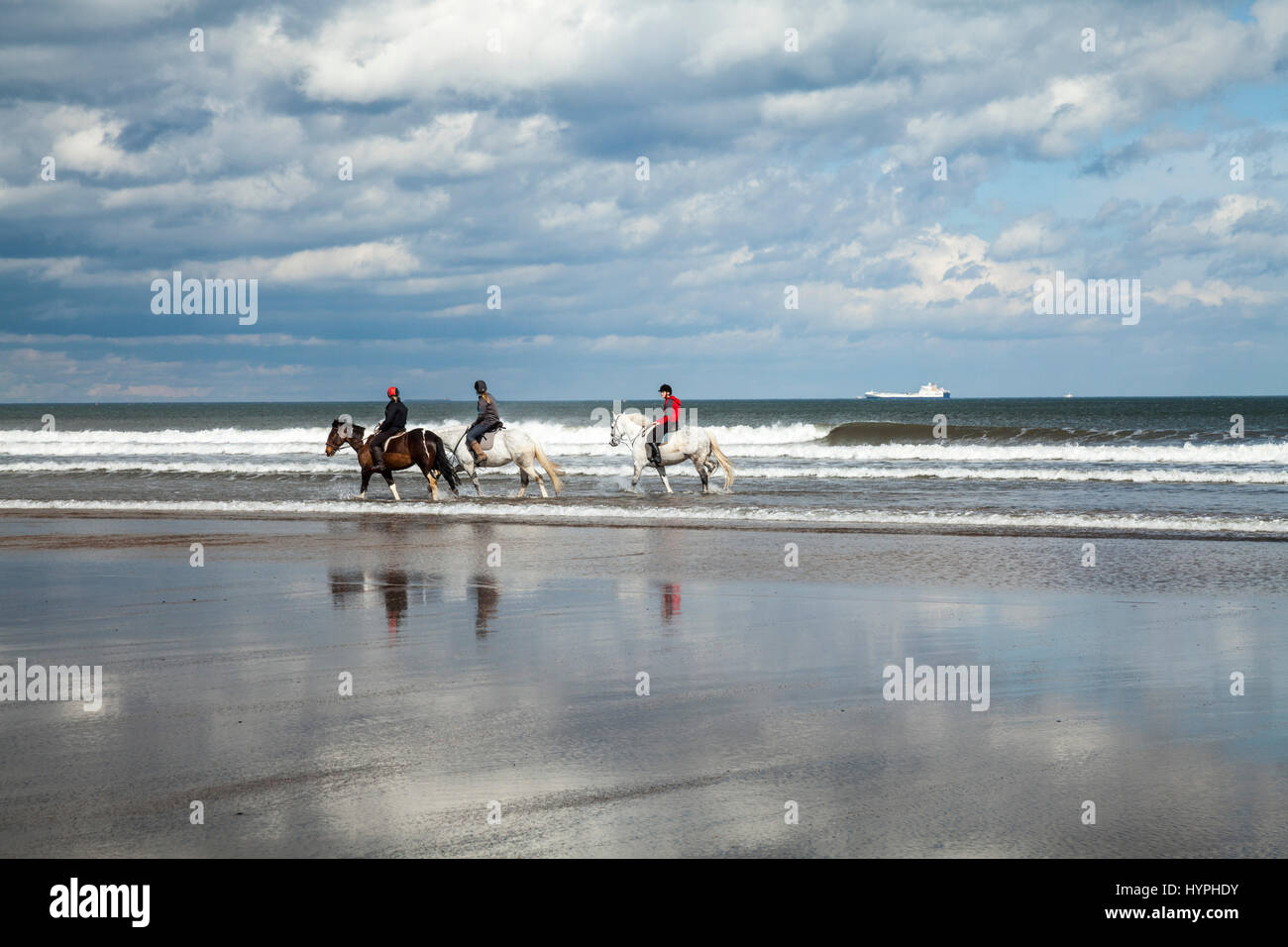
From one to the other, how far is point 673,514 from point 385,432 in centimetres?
668

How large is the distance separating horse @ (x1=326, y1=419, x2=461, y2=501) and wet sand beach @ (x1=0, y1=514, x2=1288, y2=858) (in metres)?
9.70

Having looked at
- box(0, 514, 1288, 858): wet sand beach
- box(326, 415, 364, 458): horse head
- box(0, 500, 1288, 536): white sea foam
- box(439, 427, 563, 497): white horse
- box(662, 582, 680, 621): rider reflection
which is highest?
box(326, 415, 364, 458): horse head

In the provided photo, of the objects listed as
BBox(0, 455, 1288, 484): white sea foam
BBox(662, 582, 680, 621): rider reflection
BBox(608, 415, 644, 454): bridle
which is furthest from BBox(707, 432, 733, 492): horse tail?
BBox(662, 582, 680, 621): rider reflection

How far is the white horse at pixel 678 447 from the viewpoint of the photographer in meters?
23.6

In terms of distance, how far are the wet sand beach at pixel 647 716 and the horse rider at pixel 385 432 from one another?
9756mm

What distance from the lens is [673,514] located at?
19.3 m

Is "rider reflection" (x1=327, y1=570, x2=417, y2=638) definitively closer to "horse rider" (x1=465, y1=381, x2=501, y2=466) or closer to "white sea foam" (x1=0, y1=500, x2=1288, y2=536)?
"white sea foam" (x1=0, y1=500, x2=1288, y2=536)

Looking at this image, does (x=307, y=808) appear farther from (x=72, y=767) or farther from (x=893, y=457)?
(x=893, y=457)

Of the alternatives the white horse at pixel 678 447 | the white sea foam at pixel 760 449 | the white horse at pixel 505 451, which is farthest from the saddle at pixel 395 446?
the white sea foam at pixel 760 449

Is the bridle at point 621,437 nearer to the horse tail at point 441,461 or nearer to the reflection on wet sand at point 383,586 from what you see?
the horse tail at point 441,461

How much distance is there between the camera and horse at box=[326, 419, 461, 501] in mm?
21875

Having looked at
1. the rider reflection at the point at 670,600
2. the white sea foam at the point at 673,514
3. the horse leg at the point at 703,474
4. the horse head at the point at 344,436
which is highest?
the horse head at the point at 344,436
